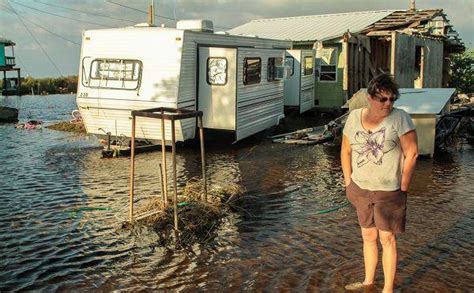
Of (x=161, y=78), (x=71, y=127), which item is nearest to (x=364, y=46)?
(x=161, y=78)

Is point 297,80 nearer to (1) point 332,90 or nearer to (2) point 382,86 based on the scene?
(1) point 332,90

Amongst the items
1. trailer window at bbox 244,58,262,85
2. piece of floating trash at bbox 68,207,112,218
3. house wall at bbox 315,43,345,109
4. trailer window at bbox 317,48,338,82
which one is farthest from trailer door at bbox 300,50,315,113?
piece of floating trash at bbox 68,207,112,218

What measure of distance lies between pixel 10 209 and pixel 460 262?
6.99m

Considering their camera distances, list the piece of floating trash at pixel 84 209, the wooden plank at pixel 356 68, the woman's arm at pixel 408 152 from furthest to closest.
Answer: the wooden plank at pixel 356 68
the piece of floating trash at pixel 84 209
the woman's arm at pixel 408 152

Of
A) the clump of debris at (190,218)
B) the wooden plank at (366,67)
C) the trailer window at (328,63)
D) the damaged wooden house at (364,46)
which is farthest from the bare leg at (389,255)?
the wooden plank at (366,67)

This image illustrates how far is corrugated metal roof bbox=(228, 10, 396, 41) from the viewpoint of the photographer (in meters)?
22.4

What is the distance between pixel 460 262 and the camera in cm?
601

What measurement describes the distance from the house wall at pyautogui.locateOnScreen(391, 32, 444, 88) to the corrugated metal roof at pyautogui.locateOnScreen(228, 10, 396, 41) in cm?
213

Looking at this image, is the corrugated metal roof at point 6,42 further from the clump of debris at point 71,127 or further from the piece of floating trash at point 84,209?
the piece of floating trash at point 84,209

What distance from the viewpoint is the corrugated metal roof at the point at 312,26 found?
73.4ft

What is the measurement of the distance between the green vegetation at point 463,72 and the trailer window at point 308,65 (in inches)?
557

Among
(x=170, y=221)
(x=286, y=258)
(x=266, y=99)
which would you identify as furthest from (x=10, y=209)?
(x=266, y=99)

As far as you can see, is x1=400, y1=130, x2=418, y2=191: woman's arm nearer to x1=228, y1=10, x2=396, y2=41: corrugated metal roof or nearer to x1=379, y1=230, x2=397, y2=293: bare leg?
x1=379, y1=230, x2=397, y2=293: bare leg

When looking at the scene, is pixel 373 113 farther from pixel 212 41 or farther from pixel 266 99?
pixel 266 99
